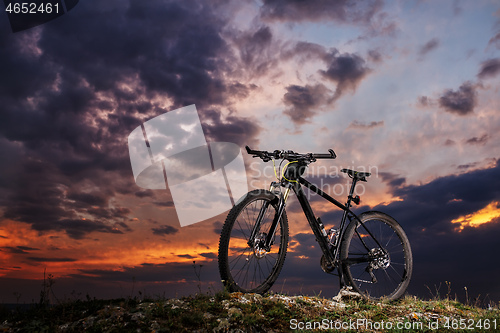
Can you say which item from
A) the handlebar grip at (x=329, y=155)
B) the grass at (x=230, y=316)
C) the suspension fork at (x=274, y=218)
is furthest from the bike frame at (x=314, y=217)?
the grass at (x=230, y=316)

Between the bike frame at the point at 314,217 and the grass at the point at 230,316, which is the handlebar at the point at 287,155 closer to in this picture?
the bike frame at the point at 314,217

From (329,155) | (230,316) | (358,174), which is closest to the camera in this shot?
(230,316)

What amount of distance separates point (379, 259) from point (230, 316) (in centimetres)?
450

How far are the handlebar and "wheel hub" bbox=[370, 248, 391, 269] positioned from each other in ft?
8.54

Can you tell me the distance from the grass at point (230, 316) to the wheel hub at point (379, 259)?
139 centimetres

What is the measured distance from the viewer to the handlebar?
6613mm

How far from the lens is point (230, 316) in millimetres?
5414

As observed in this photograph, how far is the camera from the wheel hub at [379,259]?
28.0ft

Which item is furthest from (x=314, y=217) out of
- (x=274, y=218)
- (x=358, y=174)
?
(x=358, y=174)

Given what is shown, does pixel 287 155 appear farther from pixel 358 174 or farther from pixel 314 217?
pixel 358 174

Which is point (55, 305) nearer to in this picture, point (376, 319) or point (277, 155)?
point (277, 155)

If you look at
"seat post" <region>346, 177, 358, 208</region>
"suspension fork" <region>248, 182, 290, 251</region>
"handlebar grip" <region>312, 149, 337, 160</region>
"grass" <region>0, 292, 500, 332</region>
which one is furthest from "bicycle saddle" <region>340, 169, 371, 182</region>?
"grass" <region>0, 292, 500, 332</region>

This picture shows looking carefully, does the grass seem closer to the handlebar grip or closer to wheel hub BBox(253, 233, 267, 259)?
wheel hub BBox(253, 233, 267, 259)

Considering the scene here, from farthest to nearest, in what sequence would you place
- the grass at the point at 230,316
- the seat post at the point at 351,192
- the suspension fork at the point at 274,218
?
the seat post at the point at 351,192, the suspension fork at the point at 274,218, the grass at the point at 230,316
